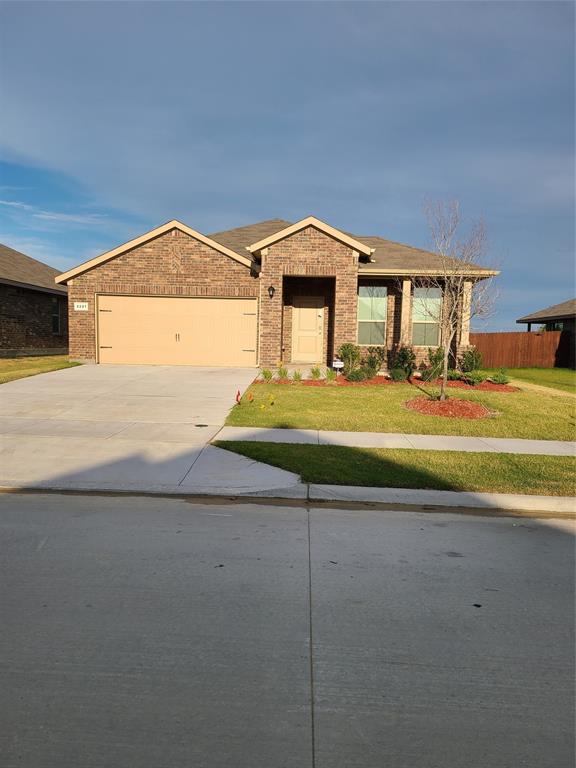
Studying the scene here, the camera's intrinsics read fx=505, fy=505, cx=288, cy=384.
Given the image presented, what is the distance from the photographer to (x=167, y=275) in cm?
1744

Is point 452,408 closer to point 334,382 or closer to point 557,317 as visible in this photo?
point 334,382

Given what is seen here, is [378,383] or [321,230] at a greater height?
[321,230]

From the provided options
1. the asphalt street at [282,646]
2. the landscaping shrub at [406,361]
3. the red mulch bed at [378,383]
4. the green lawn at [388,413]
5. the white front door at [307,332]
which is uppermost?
the white front door at [307,332]

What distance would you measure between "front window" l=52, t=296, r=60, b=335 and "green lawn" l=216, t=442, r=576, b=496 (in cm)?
2053

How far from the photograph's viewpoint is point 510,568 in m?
3.94

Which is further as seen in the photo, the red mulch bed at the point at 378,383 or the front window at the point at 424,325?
the front window at the point at 424,325

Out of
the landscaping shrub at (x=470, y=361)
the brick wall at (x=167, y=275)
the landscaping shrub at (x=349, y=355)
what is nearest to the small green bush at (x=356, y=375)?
the landscaping shrub at (x=349, y=355)

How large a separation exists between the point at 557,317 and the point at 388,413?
23434mm

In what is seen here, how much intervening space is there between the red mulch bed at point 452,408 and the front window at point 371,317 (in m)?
6.63

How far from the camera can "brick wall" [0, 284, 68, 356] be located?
2123 centimetres

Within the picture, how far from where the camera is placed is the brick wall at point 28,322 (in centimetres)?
2123

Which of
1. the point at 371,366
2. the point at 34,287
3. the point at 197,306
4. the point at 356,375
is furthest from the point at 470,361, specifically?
the point at 34,287

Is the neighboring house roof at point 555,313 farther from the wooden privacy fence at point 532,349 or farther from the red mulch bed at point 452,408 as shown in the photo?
the red mulch bed at point 452,408

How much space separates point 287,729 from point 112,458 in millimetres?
5119
